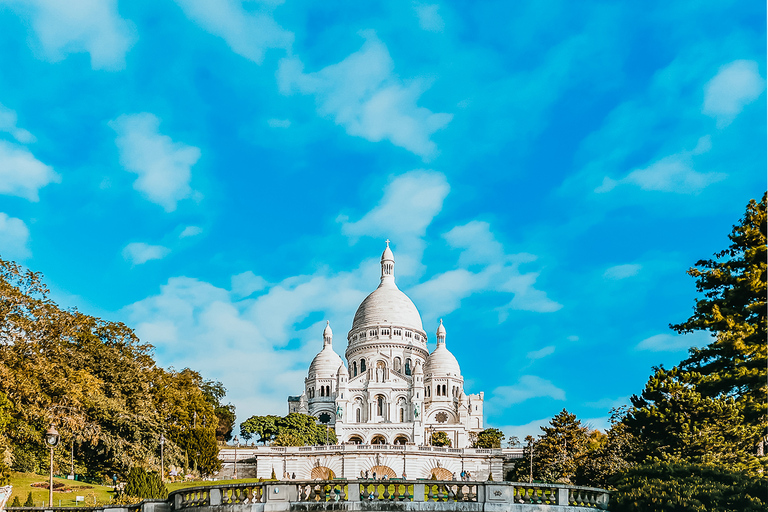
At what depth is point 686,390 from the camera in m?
30.8

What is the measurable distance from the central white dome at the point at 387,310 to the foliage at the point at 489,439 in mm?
24406

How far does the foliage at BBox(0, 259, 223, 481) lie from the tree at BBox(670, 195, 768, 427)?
3172 centimetres

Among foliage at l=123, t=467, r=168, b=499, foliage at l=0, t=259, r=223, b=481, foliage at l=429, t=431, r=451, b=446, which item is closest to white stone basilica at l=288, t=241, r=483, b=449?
foliage at l=429, t=431, r=451, b=446

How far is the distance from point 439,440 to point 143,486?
7709 centimetres

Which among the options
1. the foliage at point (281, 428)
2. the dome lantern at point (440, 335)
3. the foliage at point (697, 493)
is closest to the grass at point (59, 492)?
the foliage at point (697, 493)

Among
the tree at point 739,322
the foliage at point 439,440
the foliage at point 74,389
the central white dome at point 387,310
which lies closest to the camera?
the tree at point 739,322

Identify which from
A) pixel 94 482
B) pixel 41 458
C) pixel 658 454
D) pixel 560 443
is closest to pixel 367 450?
pixel 560 443

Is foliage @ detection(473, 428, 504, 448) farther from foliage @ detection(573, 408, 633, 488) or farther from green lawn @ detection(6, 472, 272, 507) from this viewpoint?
green lawn @ detection(6, 472, 272, 507)

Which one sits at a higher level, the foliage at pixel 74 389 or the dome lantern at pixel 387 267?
the dome lantern at pixel 387 267

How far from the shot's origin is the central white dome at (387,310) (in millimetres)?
127812

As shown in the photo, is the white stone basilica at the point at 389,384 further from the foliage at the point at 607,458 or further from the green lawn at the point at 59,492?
the green lawn at the point at 59,492

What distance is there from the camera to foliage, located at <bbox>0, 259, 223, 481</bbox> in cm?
3828

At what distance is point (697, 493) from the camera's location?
21766 mm

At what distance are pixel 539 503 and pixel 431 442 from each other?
8412 cm
